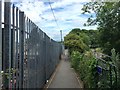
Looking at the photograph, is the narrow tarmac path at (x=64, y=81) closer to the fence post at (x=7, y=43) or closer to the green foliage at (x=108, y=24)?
the green foliage at (x=108, y=24)

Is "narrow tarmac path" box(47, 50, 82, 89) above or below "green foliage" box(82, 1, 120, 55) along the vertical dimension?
below

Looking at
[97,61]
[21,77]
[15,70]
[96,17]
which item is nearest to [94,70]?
[97,61]

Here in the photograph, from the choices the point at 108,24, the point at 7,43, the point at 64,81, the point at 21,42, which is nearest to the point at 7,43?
the point at 7,43

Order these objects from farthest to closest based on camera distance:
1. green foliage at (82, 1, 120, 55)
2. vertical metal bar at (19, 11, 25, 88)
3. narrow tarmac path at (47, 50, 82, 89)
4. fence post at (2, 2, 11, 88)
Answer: green foliage at (82, 1, 120, 55) < narrow tarmac path at (47, 50, 82, 89) < vertical metal bar at (19, 11, 25, 88) < fence post at (2, 2, 11, 88)

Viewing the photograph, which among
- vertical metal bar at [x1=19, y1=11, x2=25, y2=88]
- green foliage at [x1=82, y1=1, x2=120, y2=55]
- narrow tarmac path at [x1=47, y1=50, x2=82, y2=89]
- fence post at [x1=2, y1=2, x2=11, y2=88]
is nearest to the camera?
A: fence post at [x1=2, y1=2, x2=11, y2=88]

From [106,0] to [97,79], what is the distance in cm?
1206

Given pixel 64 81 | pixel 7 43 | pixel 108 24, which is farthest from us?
pixel 108 24

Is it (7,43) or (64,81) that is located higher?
(7,43)

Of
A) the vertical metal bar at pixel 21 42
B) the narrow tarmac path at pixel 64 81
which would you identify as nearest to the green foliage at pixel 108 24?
the narrow tarmac path at pixel 64 81

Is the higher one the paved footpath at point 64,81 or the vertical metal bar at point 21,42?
the vertical metal bar at point 21,42

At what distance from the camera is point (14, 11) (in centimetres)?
657

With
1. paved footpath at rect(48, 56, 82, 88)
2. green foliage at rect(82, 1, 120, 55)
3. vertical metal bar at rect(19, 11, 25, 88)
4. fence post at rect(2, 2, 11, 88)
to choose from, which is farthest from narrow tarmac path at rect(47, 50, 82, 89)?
fence post at rect(2, 2, 11, 88)

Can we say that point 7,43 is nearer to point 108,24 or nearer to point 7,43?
point 7,43

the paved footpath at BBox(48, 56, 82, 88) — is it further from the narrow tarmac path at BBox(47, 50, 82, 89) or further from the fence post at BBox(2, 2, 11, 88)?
the fence post at BBox(2, 2, 11, 88)
